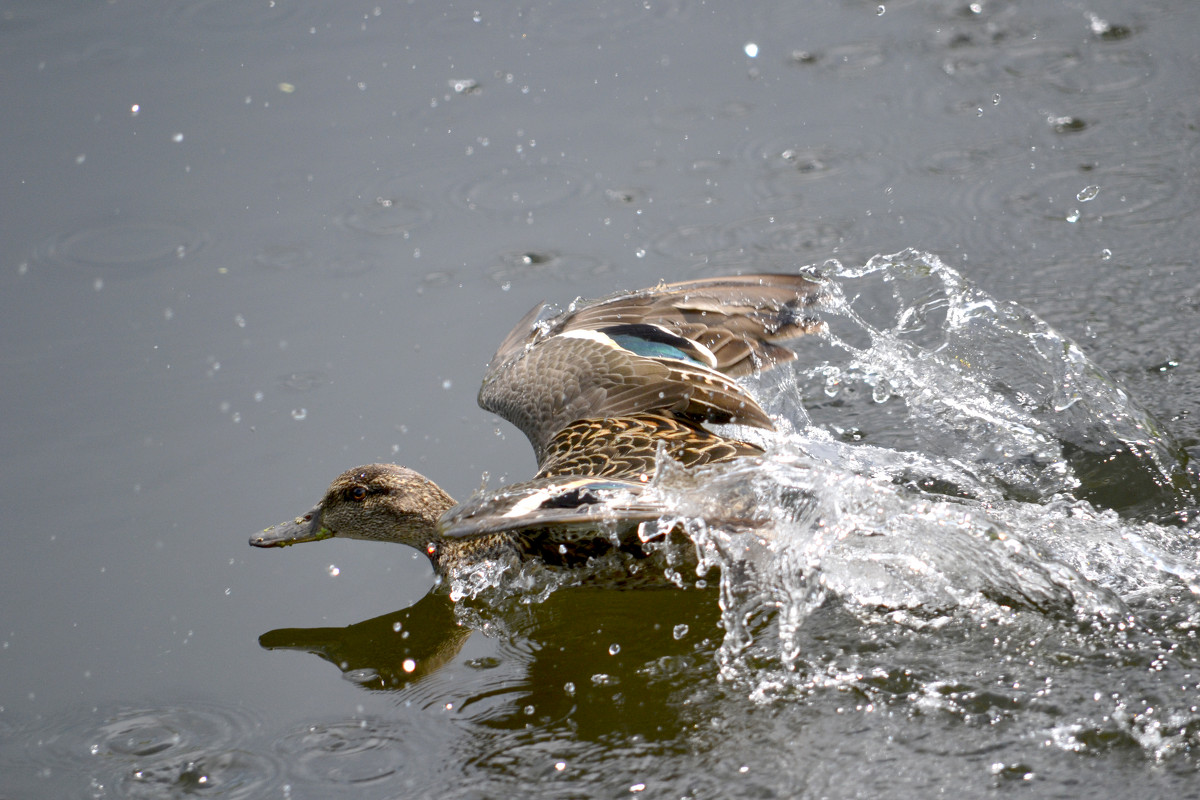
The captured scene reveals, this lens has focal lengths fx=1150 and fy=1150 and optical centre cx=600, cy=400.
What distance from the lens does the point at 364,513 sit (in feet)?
15.0

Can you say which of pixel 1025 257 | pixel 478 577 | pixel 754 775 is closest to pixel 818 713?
pixel 754 775

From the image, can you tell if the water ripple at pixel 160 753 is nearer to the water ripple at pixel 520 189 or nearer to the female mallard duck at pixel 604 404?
the female mallard duck at pixel 604 404

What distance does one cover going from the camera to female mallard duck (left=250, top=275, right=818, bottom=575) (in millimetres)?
3922

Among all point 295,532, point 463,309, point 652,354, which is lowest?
point 295,532

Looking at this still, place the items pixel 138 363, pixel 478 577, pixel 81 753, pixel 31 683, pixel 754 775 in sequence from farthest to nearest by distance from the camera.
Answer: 1. pixel 138 363
2. pixel 478 577
3. pixel 31 683
4. pixel 81 753
5. pixel 754 775

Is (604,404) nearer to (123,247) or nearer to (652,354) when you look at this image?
(652,354)

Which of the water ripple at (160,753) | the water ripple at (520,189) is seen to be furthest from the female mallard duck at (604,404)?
the water ripple at (520,189)

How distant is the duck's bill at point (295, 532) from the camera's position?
4508 millimetres

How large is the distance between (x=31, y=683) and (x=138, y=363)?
1962 mm

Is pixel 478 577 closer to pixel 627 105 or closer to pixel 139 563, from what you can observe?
pixel 139 563

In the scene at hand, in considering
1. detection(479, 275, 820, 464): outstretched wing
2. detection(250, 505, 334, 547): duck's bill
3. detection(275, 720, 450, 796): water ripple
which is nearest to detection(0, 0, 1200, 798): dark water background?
A: detection(275, 720, 450, 796): water ripple

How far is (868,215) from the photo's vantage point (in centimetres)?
622

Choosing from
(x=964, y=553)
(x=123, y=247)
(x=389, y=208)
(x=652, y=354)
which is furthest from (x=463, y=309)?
(x=964, y=553)

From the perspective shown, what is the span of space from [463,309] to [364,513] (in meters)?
1.61
